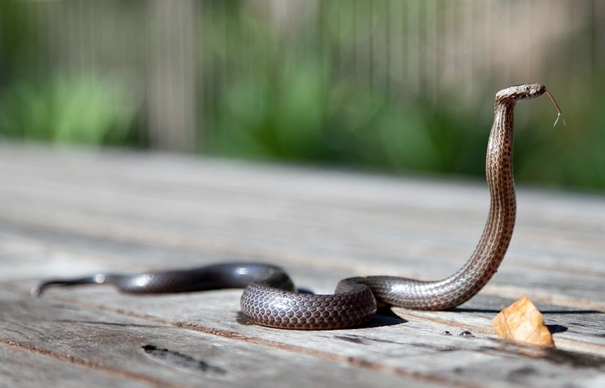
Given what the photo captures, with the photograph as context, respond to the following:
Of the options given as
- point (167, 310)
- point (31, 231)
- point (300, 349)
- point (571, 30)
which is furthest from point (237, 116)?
point (300, 349)

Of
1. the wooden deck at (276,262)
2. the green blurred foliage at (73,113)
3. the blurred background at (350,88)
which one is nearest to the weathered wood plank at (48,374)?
the wooden deck at (276,262)

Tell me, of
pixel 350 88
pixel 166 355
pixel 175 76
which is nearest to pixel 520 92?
pixel 166 355

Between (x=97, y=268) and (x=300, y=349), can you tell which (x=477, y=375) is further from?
(x=97, y=268)

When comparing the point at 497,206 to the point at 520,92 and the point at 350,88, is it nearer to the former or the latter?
the point at 520,92

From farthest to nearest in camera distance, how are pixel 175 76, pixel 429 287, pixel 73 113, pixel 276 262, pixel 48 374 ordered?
1. pixel 73 113
2. pixel 175 76
3. pixel 276 262
4. pixel 429 287
5. pixel 48 374

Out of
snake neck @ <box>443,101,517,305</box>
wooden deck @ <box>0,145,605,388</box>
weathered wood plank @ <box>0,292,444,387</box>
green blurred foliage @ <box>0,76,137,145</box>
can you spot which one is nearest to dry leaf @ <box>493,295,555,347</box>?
wooden deck @ <box>0,145,605,388</box>

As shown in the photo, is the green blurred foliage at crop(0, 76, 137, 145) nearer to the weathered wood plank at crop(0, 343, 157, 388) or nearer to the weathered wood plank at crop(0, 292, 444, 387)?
the weathered wood plank at crop(0, 292, 444, 387)
